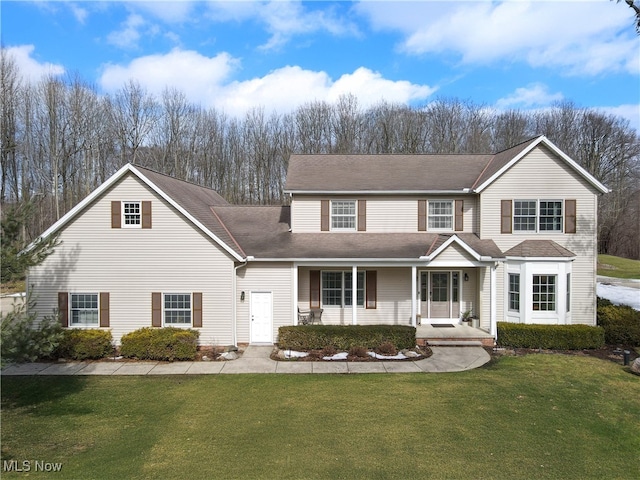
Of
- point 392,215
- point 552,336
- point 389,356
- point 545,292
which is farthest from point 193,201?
point 552,336

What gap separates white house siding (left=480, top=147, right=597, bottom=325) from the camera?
17734 millimetres

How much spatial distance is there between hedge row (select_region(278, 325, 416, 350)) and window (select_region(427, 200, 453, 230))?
579 centimetres

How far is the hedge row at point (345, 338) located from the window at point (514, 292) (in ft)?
17.6

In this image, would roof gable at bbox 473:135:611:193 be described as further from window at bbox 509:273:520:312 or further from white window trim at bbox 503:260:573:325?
window at bbox 509:273:520:312

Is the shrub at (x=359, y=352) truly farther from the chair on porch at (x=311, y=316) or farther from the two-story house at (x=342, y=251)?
the chair on porch at (x=311, y=316)

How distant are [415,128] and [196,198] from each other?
34073 millimetres

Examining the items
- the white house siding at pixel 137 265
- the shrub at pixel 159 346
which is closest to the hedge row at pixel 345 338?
the white house siding at pixel 137 265

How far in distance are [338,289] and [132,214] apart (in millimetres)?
9189

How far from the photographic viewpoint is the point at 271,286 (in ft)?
54.6

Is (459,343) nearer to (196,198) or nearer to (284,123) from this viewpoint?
(196,198)

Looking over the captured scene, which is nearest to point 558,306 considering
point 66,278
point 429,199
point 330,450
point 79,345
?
point 429,199

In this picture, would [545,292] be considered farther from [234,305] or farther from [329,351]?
[234,305]

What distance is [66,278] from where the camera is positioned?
15570mm

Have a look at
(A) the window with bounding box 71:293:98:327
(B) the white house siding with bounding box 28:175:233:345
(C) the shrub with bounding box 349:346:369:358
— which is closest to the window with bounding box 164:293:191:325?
(B) the white house siding with bounding box 28:175:233:345
